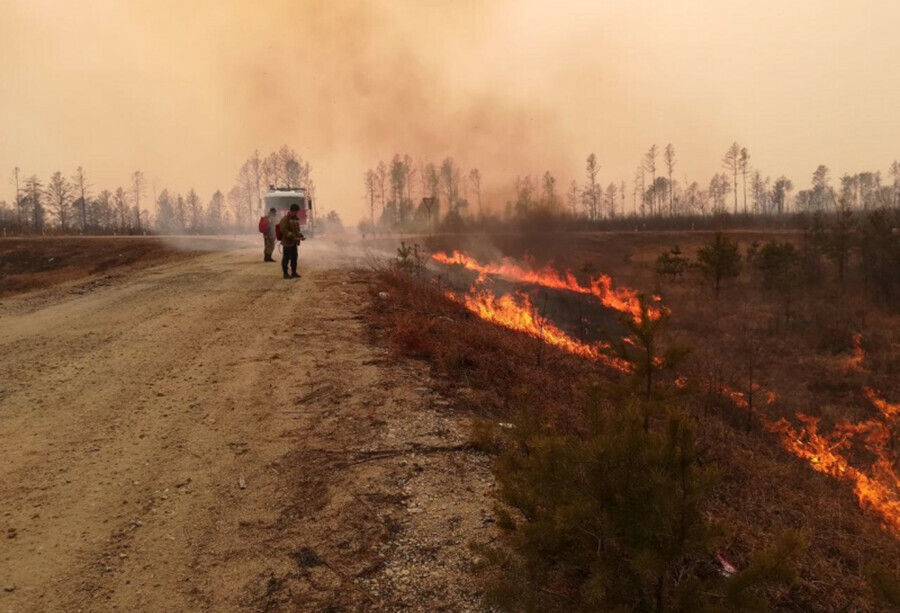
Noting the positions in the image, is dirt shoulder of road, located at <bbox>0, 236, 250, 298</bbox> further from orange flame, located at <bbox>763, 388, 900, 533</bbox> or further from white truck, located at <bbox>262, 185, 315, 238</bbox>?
orange flame, located at <bbox>763, 388, 900, 533</bbox>

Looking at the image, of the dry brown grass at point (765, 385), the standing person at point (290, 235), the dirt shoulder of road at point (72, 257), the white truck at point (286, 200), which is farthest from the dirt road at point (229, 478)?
the white truck at point (286, 200)

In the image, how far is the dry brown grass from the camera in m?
4.04

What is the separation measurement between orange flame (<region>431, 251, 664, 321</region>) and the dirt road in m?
18.7

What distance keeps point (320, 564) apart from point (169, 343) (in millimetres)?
5290

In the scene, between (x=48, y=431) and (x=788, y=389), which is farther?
(x=788, y=389)

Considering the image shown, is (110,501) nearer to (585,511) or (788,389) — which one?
(585,511)

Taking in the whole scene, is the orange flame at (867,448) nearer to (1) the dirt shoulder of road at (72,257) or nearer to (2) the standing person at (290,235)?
(2) the standing person at (290,235)

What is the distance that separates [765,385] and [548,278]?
13.2 meters

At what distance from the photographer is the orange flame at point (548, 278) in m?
26.5

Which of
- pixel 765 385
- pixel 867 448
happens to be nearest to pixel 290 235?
pixel 867 448

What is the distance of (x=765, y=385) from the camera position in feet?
55.0

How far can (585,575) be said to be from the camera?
112 inches

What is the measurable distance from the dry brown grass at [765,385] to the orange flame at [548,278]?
3287mm

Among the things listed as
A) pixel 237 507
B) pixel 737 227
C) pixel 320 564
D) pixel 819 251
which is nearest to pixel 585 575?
pixel 320 564
